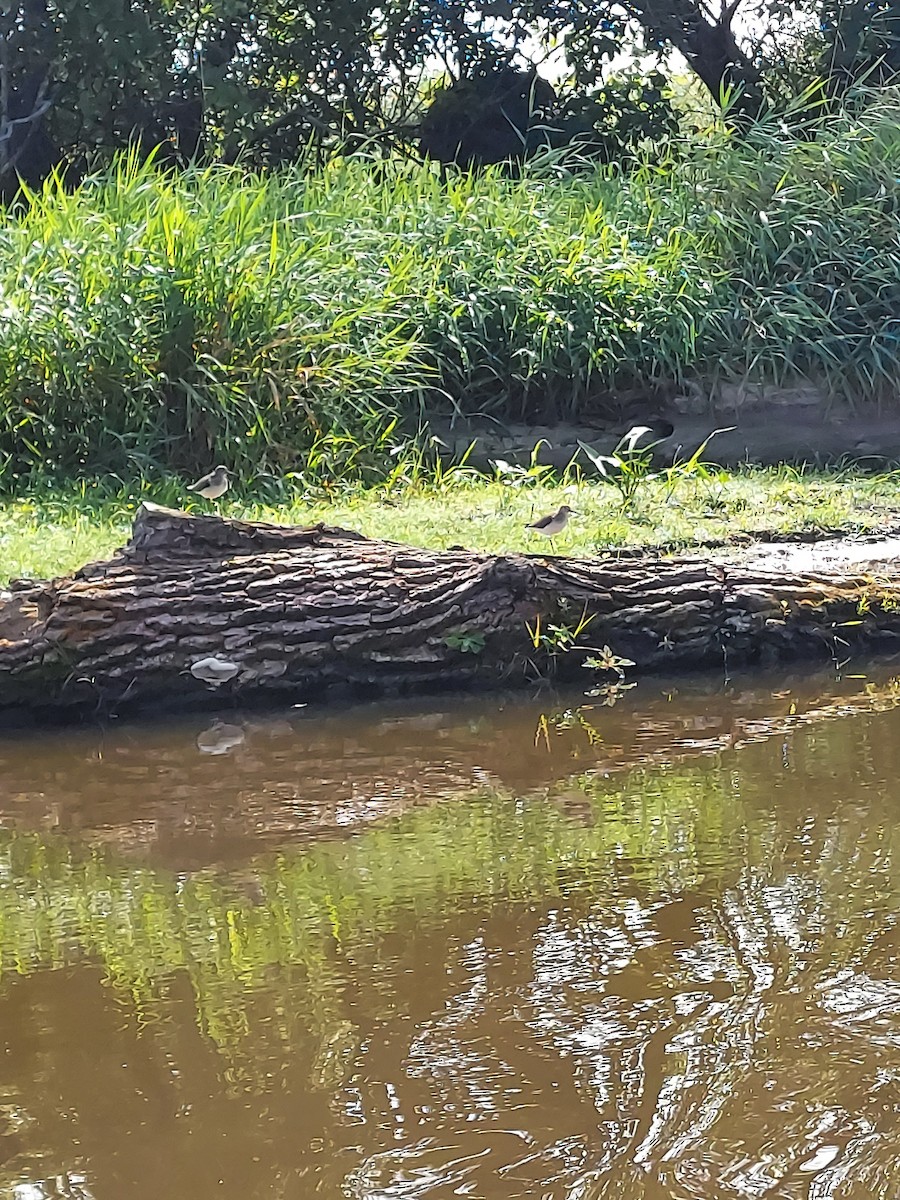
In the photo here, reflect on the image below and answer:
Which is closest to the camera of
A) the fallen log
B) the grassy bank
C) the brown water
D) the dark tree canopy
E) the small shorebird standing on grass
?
the brown water

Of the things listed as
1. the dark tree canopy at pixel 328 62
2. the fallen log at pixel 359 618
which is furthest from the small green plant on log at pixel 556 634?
the dark tree canopy at pixel 328 62

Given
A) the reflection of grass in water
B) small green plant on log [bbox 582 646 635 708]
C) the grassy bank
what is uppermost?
the grassy bank

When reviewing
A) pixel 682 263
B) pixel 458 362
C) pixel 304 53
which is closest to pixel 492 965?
pixel 458 362

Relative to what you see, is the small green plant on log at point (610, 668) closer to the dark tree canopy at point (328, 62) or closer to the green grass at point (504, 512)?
the green grass at point (504, 512)

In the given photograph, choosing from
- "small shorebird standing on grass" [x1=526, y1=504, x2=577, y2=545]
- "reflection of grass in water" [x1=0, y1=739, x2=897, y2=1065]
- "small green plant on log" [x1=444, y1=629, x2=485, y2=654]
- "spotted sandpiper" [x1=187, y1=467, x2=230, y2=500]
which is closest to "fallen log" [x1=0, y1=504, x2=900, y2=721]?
"small green plant on log" [x1=444, y1=629, x2=485, y2=654]

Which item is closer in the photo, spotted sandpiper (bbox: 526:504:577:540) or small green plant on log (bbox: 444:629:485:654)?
small green plant on log (bbox: 444:629:485:654)

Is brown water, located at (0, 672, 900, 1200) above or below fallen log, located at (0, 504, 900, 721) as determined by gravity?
below

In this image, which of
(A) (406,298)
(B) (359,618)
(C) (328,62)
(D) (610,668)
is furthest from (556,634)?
(C) (328,62)

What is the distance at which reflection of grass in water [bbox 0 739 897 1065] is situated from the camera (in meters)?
2.34

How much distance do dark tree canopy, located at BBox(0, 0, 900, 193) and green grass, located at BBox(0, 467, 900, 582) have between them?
541 centimetres

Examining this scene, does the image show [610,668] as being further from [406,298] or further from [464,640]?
[406,298]

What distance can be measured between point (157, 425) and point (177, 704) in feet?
8.14

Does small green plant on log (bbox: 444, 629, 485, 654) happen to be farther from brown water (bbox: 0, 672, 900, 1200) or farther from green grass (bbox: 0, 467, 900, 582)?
green grass (bbox: 0, 467, 900, 582)

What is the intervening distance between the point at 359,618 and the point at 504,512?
1593 millimetres
